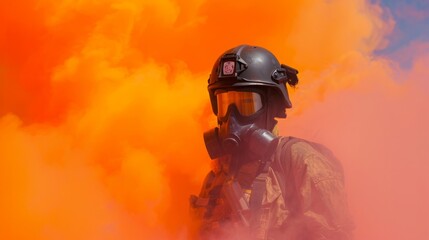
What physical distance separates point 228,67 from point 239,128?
59cm

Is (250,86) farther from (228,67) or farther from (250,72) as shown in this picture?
(228,67)

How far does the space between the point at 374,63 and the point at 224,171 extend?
15.0 feet

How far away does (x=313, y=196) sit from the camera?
18.3 ft

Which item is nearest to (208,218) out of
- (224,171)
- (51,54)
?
(224,171)

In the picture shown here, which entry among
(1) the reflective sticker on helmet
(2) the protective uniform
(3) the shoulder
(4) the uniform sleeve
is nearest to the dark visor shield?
(2) the protective uniform

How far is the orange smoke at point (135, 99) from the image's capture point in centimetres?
931

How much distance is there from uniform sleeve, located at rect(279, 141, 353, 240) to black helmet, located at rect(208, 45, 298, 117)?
71 cm

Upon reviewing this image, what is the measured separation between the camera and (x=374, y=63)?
33.0 feet

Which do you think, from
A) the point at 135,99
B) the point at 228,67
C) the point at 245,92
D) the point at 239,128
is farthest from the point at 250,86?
the point at 135,99

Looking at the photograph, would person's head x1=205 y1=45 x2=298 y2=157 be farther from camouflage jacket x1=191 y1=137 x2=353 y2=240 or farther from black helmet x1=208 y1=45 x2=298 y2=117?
camouflage jacket x1=191 y1=137 x2=353 y2=240

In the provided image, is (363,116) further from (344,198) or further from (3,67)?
(3,67)

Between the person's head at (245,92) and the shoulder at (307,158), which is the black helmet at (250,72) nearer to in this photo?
the person's head at (245,92)

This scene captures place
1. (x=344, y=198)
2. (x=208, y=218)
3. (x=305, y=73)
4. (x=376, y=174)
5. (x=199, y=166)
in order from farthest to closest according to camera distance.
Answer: (x=305, y=73), (x=199, y=166), (x=376, y=174), (x=208, y=218), (x=344, y=198)

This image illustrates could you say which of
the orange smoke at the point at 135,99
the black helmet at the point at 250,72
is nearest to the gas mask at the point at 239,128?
the black helmet at the point at 250,72
